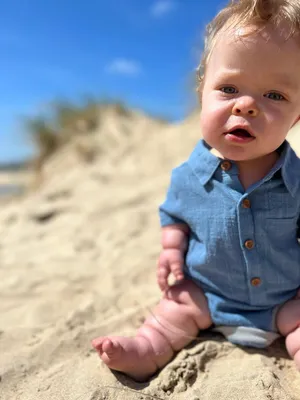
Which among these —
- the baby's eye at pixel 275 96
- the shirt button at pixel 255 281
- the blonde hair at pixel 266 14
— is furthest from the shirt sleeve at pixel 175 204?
the blonde hair at pixel 266 14

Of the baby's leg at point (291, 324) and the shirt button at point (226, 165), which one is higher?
the shirt button at point (226, 165)

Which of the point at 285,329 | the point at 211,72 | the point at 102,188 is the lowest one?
the point at 285,329

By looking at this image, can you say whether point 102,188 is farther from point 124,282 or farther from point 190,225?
point 190,225

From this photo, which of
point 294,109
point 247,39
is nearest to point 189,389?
point 294,109

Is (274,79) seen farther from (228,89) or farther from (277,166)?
(277,166)

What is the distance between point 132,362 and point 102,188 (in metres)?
4.05

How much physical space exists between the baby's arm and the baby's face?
0.40 meters

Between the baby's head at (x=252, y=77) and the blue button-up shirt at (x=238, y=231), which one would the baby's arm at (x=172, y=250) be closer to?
the blue button-up shirt at (x=238, y=231)

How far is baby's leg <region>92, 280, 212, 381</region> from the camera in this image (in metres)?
1.62

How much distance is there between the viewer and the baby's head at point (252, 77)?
148cm

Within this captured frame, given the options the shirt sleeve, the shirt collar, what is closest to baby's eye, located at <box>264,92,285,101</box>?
the shirt collar

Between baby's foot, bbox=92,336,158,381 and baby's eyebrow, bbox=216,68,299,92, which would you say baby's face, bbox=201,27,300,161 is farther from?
baby's foot, bbox=92,336,158,381

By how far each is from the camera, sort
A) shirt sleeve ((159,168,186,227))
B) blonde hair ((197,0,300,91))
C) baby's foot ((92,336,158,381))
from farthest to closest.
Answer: shirt sleeve ((159,168,186,227)), baby's foot ((92,336,158,381)), blonde hair ((197,0,300,91))

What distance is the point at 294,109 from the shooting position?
155 centimetres
